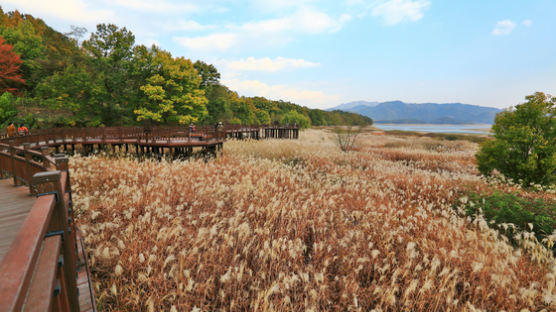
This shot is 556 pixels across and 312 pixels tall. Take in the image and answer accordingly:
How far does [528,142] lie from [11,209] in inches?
661

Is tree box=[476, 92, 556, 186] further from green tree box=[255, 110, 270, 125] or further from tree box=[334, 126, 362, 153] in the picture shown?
green tree box=[255, 110, 270, 125]

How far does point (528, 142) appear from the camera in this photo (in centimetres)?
987

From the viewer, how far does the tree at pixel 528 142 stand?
378 inches

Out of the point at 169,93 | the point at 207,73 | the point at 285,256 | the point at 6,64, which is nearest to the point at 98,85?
the point at 169,93

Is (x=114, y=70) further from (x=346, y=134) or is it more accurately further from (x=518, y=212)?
(x=518, y=212)

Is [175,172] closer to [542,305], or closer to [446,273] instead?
[446,273]

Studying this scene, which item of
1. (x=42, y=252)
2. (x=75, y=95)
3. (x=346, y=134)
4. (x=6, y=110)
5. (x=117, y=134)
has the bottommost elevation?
(x=42, y=252)

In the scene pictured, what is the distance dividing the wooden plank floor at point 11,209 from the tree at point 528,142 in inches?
608

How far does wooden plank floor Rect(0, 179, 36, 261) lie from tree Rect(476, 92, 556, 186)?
1544 centimetres

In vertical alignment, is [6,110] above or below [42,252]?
above

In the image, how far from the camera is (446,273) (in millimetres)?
3730

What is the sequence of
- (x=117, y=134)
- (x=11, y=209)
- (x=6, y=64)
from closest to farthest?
(x=11, y=209)
(x=117, y=134)
(x=6, y=64)

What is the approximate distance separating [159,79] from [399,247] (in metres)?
32.5

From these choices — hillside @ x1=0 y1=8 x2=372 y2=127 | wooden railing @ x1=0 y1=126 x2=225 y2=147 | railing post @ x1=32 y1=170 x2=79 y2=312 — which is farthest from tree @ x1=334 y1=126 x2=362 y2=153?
railing post @ x1=32 y1=170 x2=79 y2=312
